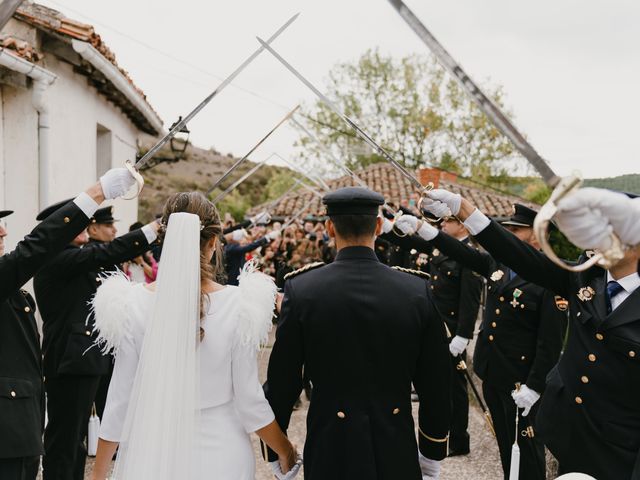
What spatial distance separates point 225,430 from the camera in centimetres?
229

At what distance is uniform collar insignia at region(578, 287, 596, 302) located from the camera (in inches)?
94.1

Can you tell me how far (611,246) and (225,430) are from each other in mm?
1626

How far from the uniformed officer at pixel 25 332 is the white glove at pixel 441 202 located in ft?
4.65

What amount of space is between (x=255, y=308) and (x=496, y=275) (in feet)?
7.63

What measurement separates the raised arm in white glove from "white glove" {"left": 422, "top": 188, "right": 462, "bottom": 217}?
714mm

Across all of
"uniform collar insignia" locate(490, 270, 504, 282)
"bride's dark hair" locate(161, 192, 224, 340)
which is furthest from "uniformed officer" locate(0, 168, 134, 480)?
"uniform collar insignia" locate(490, 270, 504, 282)

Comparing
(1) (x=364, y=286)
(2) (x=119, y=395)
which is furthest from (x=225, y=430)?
(1) (x=364, y=286)

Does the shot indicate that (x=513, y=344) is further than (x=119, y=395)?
Yes

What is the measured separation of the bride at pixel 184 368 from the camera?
84.6 inches

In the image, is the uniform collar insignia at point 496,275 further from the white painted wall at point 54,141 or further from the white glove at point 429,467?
the white painted wall at point 54,141

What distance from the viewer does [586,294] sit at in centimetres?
241

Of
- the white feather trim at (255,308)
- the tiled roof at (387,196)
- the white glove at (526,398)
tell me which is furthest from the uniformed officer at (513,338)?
the tiled roof at (387,196)

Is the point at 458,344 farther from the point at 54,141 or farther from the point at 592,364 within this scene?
the point at 54,141

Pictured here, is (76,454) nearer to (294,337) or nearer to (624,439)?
(294,337)
